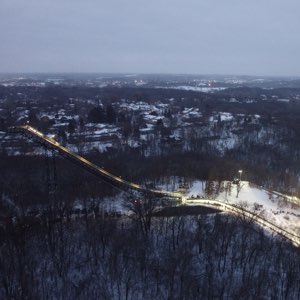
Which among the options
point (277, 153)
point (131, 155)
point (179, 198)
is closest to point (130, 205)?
point (179, 198)

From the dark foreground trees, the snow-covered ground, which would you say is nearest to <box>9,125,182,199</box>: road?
the snow-covered ground

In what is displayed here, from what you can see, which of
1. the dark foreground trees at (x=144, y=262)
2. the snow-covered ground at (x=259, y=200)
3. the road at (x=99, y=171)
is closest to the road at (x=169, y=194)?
the road at (x=99, y=171)

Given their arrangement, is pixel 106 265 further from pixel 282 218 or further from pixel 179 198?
pixel 282 218

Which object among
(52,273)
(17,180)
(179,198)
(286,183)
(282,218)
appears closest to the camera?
(52,273)

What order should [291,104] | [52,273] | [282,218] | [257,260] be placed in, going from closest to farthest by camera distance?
1. [52,273]
2. [257,260]
3. [282,218]
4. [291,104]

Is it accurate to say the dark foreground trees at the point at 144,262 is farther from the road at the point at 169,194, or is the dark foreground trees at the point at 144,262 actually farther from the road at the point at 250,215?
the road at the point at 169,194

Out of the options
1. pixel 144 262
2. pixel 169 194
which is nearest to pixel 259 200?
pixel 169 194
